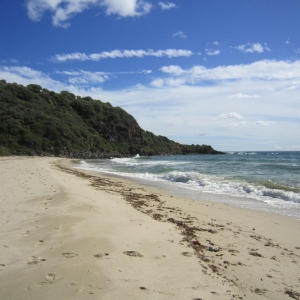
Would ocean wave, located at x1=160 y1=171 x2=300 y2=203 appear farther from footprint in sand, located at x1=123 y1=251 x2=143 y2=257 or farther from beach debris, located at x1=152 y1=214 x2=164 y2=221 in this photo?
footprint in sand, located at x1=123 y1=251 x2=143 y2=257

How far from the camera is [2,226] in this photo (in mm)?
5508

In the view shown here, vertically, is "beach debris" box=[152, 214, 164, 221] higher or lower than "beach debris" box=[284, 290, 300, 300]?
lower

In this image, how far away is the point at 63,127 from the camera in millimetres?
68875

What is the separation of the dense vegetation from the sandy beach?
48888 millimetres

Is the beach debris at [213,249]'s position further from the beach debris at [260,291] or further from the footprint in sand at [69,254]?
the footprint in sand at [69,254]

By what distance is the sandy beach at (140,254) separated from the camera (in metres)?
3.27

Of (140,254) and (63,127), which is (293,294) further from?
(63,127)

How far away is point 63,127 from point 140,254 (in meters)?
69.0

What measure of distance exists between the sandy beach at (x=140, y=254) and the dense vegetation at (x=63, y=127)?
160 feet

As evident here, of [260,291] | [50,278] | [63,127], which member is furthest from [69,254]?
[63,127]

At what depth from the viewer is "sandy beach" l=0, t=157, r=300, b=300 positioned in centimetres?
327

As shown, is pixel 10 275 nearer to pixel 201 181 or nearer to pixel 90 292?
pixel 90 292

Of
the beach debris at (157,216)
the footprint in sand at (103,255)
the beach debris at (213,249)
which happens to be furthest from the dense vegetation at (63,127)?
the beach debris at (213,249)

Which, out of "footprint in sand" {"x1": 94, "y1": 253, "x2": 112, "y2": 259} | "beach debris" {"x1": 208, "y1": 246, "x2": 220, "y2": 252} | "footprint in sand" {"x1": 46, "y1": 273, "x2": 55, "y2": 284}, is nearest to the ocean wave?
"beach debris" {"x1": 208, "y1": 246, "x2": 220, "y2": 252}
